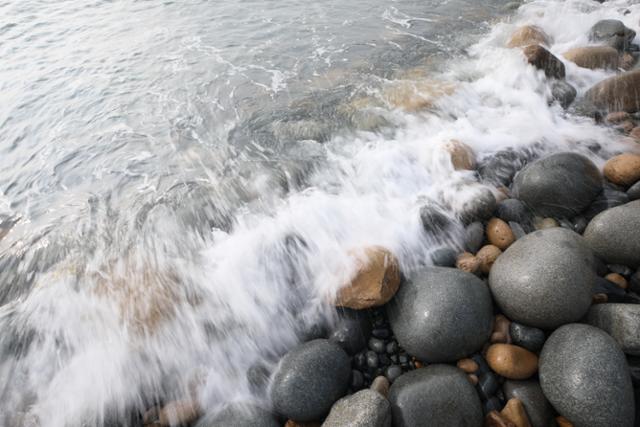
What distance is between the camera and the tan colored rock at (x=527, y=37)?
7.17 metres

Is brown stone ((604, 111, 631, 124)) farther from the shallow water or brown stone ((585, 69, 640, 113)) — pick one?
the shallow water

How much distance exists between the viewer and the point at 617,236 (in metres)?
2.99

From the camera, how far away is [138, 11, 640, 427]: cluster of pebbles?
7.72 feet

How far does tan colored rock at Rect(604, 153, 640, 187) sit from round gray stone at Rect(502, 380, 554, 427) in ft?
7.92

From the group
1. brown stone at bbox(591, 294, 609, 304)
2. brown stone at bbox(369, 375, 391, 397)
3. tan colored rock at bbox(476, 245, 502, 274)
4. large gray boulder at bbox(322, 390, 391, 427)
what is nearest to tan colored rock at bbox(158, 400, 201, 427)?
large gray boulder at bbox(322, 390, 391, 427)

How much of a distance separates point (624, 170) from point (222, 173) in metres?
4.71

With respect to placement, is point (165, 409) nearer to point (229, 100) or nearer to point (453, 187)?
point (453, 187)

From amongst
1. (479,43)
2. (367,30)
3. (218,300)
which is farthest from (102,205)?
(479,43)

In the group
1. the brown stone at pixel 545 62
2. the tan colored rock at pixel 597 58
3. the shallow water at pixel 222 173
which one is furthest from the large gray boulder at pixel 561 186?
the tan colored rock at pixel 597 58

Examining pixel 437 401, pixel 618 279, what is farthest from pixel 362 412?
pixel 618 279

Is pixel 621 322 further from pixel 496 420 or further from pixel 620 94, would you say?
pixel 620 94

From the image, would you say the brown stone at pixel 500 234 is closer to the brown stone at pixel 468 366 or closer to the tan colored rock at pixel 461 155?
the tan colored rock at pixel 461 155

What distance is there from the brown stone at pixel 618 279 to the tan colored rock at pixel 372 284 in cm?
172

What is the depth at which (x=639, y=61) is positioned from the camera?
612 centimetres
